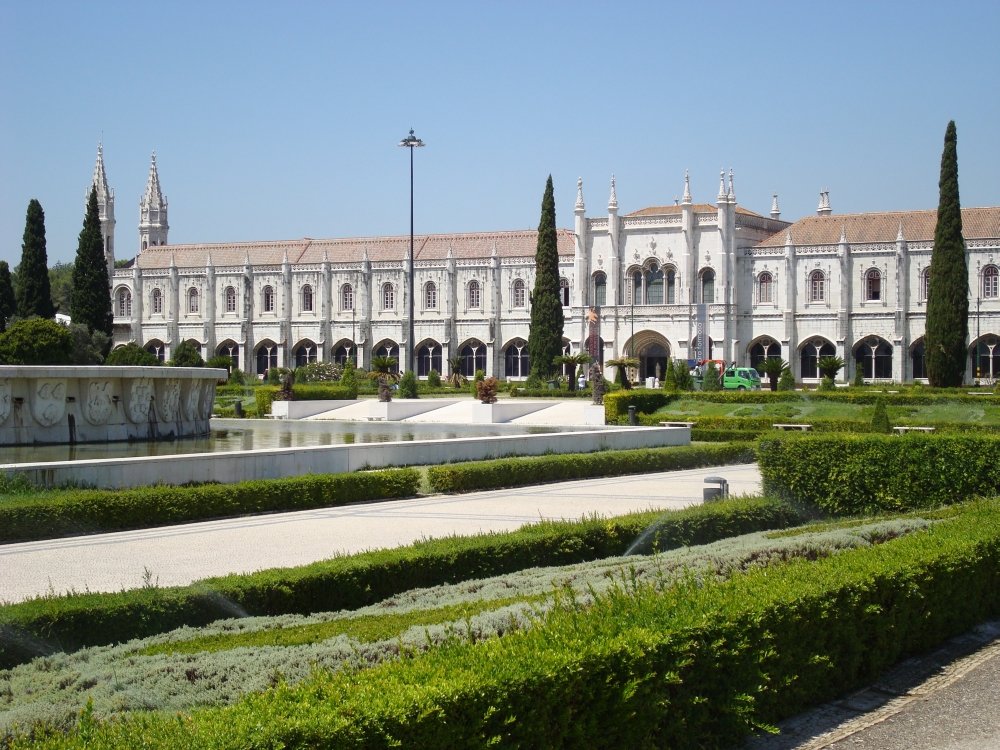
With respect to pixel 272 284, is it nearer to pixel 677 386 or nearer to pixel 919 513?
pixel 677 386

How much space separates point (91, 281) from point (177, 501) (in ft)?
162

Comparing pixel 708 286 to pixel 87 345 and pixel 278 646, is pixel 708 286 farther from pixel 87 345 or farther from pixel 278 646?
pixel 278 646

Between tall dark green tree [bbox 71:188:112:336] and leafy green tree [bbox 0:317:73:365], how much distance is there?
74.7 feet

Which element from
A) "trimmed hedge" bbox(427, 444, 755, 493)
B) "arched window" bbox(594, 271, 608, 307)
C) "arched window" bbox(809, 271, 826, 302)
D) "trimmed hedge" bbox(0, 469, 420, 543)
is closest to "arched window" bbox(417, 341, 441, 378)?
"arched window" bbox(594, 271, 608, 307)

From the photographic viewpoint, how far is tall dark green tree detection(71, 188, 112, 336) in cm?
6066

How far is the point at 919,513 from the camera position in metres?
12.6

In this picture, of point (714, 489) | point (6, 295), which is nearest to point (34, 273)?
point (6, 295)

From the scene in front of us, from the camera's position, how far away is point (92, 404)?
67.5 feet

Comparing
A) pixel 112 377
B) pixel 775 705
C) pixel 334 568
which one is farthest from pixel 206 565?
pixel 112 377

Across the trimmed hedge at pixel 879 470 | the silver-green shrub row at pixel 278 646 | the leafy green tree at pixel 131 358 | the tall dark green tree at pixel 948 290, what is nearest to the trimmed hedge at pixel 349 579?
the silver-green shrub row at pixel 278 646

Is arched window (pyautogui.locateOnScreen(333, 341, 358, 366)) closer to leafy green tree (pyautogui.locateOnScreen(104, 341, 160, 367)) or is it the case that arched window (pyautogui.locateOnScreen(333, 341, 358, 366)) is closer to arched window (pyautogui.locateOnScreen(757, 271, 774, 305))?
arched window (pyautogui.locateOnScreen(757, 271, 774, 305))

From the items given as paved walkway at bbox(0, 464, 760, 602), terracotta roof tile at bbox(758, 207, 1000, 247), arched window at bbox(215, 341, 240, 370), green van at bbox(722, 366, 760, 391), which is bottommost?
paved walkway at bbox(0, 464, 760, 602)

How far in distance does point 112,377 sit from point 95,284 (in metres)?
42.8

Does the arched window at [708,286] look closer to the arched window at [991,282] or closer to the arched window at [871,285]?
the arched window at [871,285]
